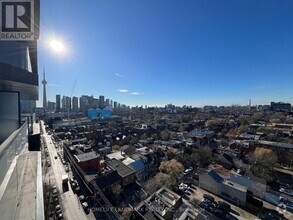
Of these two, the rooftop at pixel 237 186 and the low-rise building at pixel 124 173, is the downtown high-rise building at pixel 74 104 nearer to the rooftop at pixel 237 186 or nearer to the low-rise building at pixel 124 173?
the low-rise building at pixel 124 173

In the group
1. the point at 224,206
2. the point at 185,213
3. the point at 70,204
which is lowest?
the point at 224,206

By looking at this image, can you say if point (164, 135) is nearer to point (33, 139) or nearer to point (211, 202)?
point (211, 202)

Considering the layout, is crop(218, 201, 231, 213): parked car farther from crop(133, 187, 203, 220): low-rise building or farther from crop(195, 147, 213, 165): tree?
crop(195, 147, 213, 165): tree

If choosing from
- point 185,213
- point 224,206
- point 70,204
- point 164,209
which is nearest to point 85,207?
point 70,204

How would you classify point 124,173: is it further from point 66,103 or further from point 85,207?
point 66,103

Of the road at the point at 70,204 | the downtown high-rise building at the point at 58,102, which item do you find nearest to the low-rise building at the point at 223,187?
the road at the point at 70,204

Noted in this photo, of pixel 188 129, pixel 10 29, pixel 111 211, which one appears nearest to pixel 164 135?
pixel 188 129

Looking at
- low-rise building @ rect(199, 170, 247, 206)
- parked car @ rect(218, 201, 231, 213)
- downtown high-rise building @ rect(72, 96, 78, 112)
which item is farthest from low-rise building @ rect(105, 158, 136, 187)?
downtown high-rise building @ rect(72, 96, 78, 112)
